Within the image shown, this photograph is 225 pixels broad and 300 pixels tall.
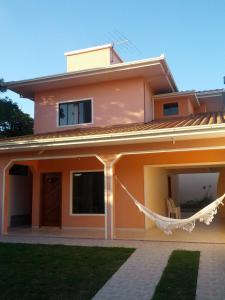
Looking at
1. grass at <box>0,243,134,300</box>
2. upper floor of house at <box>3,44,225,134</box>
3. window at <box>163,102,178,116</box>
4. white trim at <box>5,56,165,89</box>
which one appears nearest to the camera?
grass at <box>0,243,134,300</box>

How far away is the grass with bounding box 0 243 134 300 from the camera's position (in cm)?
479

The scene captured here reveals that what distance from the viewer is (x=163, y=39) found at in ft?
43.1

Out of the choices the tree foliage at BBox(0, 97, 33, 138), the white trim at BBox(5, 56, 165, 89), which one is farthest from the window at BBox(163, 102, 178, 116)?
the tree foliage at BBox(0, 97, 33, 138)

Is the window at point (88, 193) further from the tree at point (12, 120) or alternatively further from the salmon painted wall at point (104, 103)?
the tree at point (12, 120)

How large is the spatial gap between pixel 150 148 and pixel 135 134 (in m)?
0.80

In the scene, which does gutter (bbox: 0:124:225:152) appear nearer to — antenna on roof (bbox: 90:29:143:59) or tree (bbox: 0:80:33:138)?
antenna on roof (bbox: 90:29:143:59)

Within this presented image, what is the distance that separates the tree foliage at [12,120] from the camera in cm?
1702

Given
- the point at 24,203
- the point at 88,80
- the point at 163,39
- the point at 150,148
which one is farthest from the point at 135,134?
the point at 24,203

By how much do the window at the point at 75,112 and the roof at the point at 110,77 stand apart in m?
0.74

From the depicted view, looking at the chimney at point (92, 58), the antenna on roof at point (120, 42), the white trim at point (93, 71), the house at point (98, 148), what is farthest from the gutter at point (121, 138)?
the antenna on roof at point (120, 42)

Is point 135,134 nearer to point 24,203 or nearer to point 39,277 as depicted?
point 39,277

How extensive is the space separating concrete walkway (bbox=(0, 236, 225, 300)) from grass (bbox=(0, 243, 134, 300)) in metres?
0.22

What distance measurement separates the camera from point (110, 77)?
12.1 metres

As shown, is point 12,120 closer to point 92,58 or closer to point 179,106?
point 92,58
